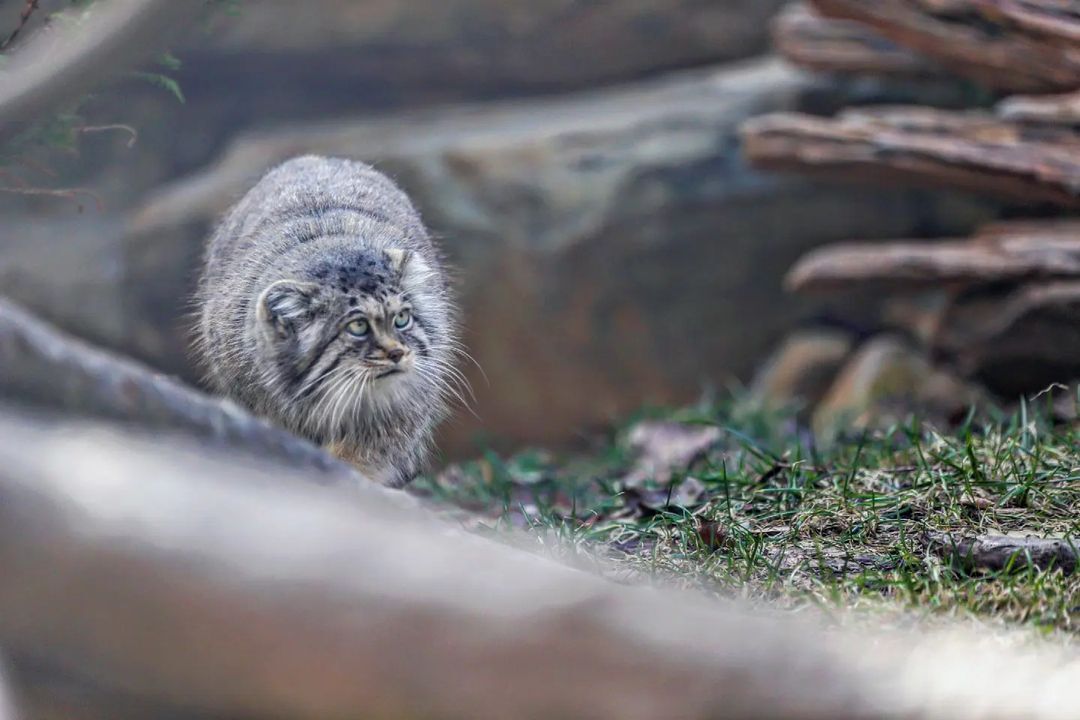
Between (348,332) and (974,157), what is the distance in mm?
3773

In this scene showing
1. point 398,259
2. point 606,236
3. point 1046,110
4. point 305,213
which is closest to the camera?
point 398,259

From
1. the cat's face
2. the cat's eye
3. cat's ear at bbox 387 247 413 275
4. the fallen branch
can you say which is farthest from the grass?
the fallen branch

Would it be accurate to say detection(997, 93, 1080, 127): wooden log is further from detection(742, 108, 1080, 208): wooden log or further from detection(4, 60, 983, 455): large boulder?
detection(4, 60, 983, 455): large boulder

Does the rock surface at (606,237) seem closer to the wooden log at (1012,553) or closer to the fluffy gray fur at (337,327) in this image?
the fluffy gray fur at (337,327)

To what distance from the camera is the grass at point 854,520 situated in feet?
10.2

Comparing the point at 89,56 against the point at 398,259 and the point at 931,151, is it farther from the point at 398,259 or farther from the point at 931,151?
the point at 931,151

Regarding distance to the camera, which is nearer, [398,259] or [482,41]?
[398,259]

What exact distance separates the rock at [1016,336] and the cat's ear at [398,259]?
3.67 meters

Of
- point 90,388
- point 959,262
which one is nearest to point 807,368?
point 959,262

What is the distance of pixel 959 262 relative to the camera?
20.1 ft

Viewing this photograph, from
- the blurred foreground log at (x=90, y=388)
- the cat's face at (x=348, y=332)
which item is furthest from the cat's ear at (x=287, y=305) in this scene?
the blurred foreground log at (x=90, y=388)

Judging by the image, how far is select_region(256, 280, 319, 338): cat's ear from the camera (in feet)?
13.6

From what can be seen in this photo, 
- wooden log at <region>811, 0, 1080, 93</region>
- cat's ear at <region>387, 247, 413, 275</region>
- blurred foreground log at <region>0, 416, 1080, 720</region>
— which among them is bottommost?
cat's ear at <region>387, 247, 413, 275</region>

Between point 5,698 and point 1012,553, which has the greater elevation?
point 5,698
